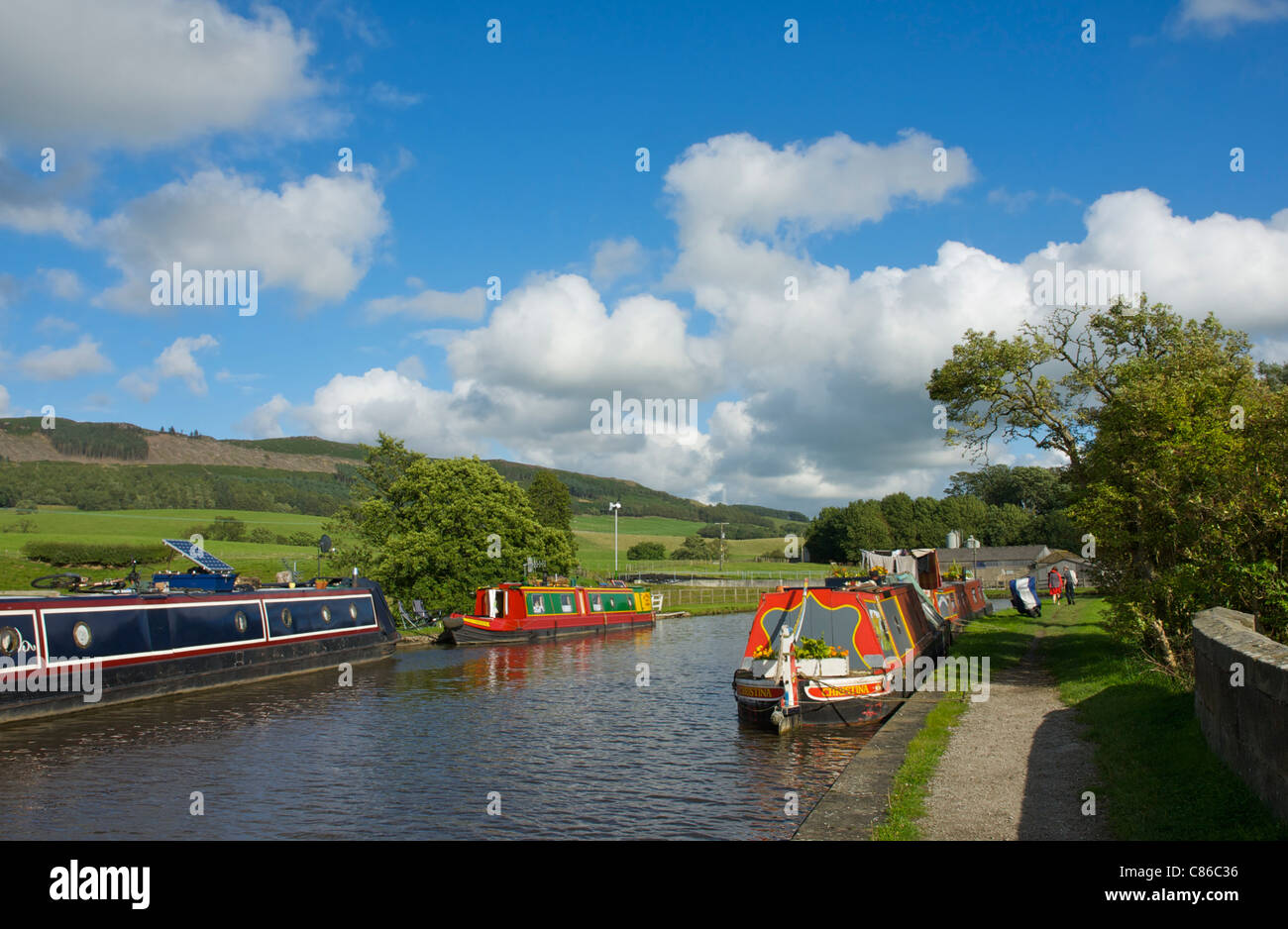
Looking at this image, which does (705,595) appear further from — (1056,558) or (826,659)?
(826,659)

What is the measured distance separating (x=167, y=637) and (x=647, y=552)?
9311cm

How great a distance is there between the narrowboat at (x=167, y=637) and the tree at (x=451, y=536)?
1135 cm

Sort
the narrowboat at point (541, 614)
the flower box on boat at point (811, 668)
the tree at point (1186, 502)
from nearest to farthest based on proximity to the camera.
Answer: the tree at point (1186, 502), the flower box on boat at point (811, 668), the narrowboat at point (541, 614)

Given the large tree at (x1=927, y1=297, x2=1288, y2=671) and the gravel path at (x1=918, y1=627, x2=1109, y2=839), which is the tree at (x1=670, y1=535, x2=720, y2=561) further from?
the gravel path at (x1=918, y1=627, x2=1109, y2=839)

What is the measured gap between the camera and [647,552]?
113 meters

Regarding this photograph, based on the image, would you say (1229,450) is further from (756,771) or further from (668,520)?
(668,520)

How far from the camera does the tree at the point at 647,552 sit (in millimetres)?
110938

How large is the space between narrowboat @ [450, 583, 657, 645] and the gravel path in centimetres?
2348

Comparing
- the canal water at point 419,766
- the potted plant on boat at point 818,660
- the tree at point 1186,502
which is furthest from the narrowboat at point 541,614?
the tree at point 1186,502

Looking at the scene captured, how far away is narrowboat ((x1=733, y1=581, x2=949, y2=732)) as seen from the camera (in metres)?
16.1

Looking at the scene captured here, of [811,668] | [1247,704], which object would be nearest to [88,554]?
[811,668]

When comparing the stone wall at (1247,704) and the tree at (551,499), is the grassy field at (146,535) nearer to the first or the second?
the tree at (551,499)
